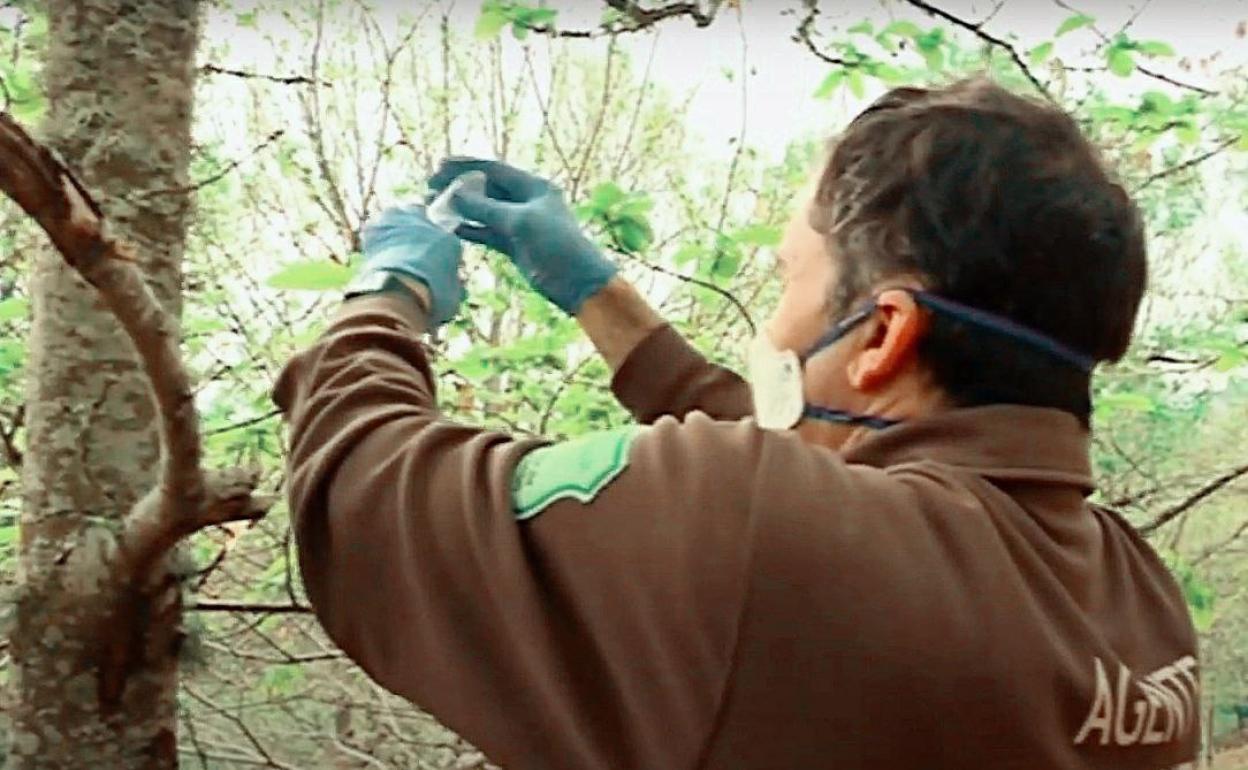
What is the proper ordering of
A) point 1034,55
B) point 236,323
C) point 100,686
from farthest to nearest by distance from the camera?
point 1034,55 → point 236,323 → point 100,686

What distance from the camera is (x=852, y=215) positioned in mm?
805

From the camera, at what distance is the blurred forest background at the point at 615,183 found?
65.9 inches

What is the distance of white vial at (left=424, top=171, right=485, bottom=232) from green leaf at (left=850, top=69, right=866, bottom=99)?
2.50ft

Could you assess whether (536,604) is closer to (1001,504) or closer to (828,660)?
(828,660)

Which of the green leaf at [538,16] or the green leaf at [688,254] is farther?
the green leaf at [688,254]

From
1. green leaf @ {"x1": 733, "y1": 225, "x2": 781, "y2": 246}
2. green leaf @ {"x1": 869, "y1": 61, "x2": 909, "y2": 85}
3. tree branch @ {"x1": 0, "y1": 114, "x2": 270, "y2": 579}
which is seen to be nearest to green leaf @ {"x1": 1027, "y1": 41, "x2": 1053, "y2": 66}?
green leaf @ {"x1": 869, "y1": 61, "x2": 909, "y2": 85}

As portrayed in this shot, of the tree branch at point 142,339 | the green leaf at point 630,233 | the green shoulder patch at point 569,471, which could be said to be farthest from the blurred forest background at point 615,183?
the green shoulder patch at point 569,471

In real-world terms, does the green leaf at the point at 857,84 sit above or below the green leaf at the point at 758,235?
above

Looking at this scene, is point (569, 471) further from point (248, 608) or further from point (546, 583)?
point (248, 608)

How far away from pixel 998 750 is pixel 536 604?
237 mm

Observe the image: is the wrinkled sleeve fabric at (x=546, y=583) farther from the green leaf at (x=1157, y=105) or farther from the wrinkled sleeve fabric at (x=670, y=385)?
the green leaf at (x=1157, y=105)

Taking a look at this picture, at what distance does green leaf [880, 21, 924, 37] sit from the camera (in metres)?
1.69

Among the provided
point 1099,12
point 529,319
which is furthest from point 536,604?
point 1099,12

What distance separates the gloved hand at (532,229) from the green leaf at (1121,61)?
94 centimetres
